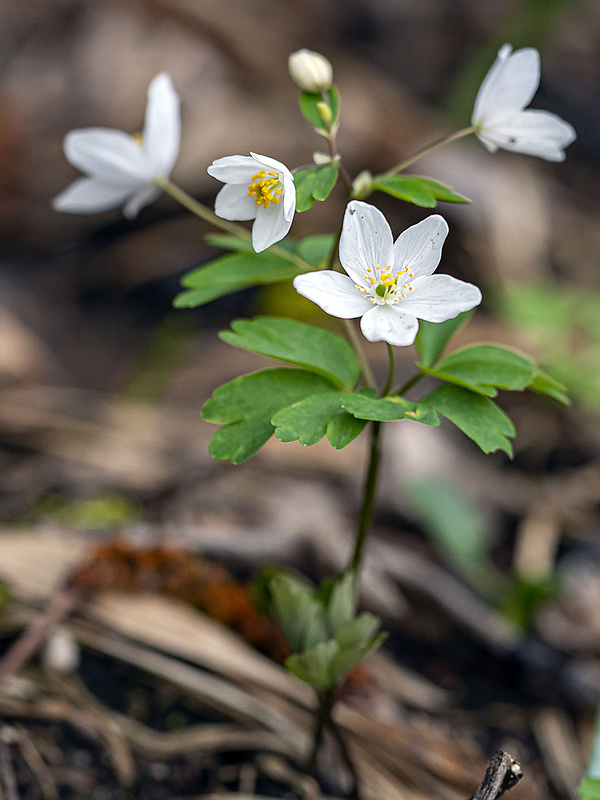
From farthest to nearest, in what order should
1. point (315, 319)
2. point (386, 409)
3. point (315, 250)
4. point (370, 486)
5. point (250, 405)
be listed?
point (315, 319) → point (315, 250) → point (370, 486) → point (250, 405) → point (386, 409)

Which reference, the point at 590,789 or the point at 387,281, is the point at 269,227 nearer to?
the point at 387,281

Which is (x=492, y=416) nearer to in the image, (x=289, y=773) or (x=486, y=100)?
(x=486, y=100)

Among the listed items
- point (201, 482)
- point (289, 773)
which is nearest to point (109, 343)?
point (201, 482)

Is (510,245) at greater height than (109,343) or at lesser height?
greater

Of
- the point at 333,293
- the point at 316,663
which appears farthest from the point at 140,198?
the point at 316,663

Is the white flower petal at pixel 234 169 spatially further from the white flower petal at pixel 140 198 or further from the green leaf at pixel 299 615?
the green leaf at pixel 299 615

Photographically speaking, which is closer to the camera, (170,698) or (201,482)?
(170,698)

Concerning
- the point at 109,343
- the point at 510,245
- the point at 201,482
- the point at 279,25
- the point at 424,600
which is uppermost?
the point at 279,25
